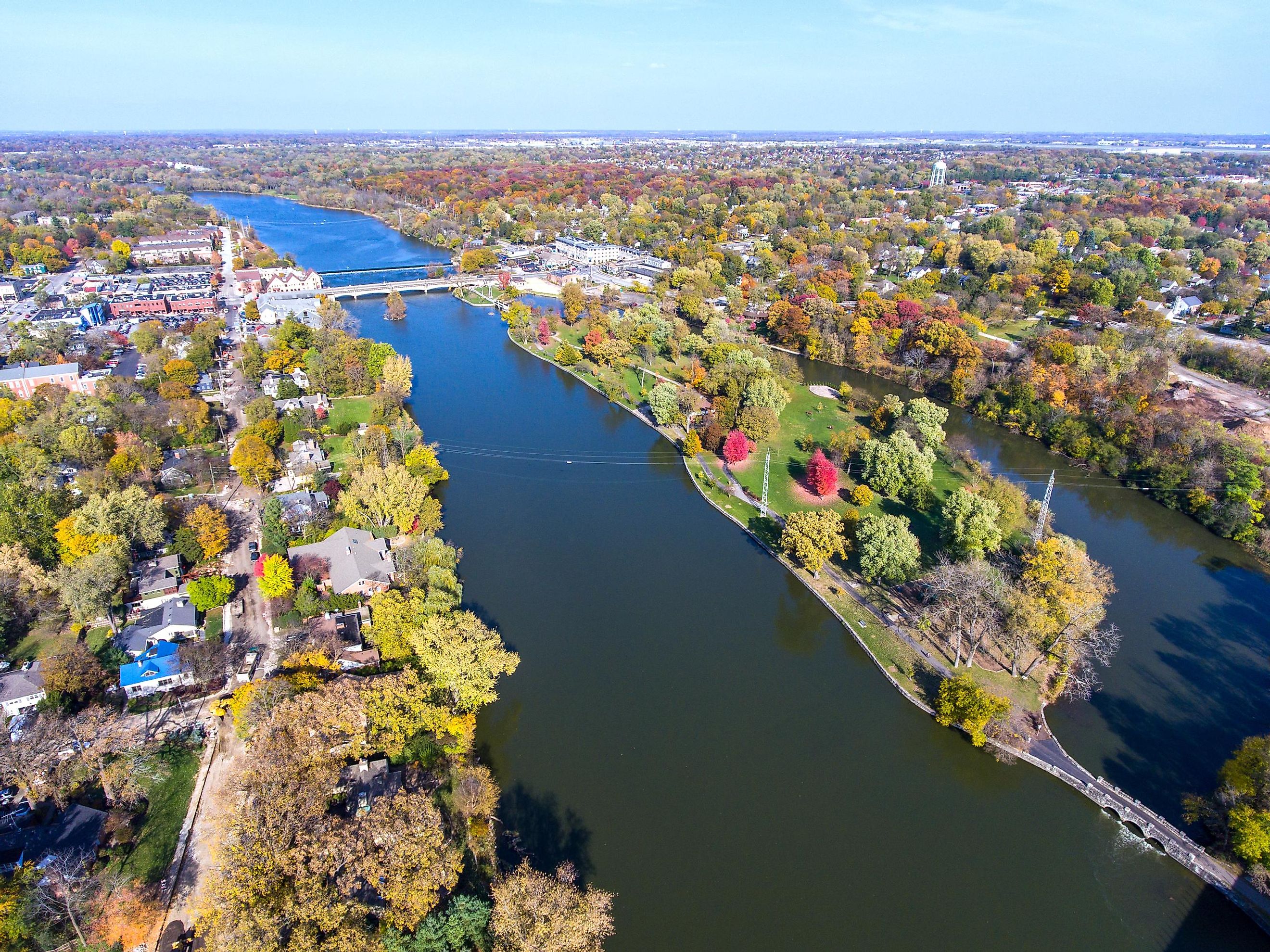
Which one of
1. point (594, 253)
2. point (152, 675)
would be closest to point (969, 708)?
point (152, 675)

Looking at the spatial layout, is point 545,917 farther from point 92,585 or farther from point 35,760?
point 92,585

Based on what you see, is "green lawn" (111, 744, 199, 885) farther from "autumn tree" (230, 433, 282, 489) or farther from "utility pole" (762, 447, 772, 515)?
"utility pole" (762, 447, 772, 515)

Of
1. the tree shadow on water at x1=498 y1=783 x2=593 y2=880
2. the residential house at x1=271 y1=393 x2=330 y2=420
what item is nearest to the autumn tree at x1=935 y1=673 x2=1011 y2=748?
the tree shadow on water at x1=498 y1=783 x2=593 y2=880

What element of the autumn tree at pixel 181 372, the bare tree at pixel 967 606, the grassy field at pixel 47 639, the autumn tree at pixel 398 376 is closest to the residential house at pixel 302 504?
the grassy field at pixel 47 639

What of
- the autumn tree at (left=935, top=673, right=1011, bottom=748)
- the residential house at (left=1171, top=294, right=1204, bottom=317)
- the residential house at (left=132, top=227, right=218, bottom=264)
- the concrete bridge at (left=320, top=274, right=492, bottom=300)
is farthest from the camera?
the residential house at (left=132, top=227, right=218, bottom=264)

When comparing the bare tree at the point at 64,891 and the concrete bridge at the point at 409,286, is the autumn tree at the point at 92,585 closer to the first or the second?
the bare tree at the point at 64,891
